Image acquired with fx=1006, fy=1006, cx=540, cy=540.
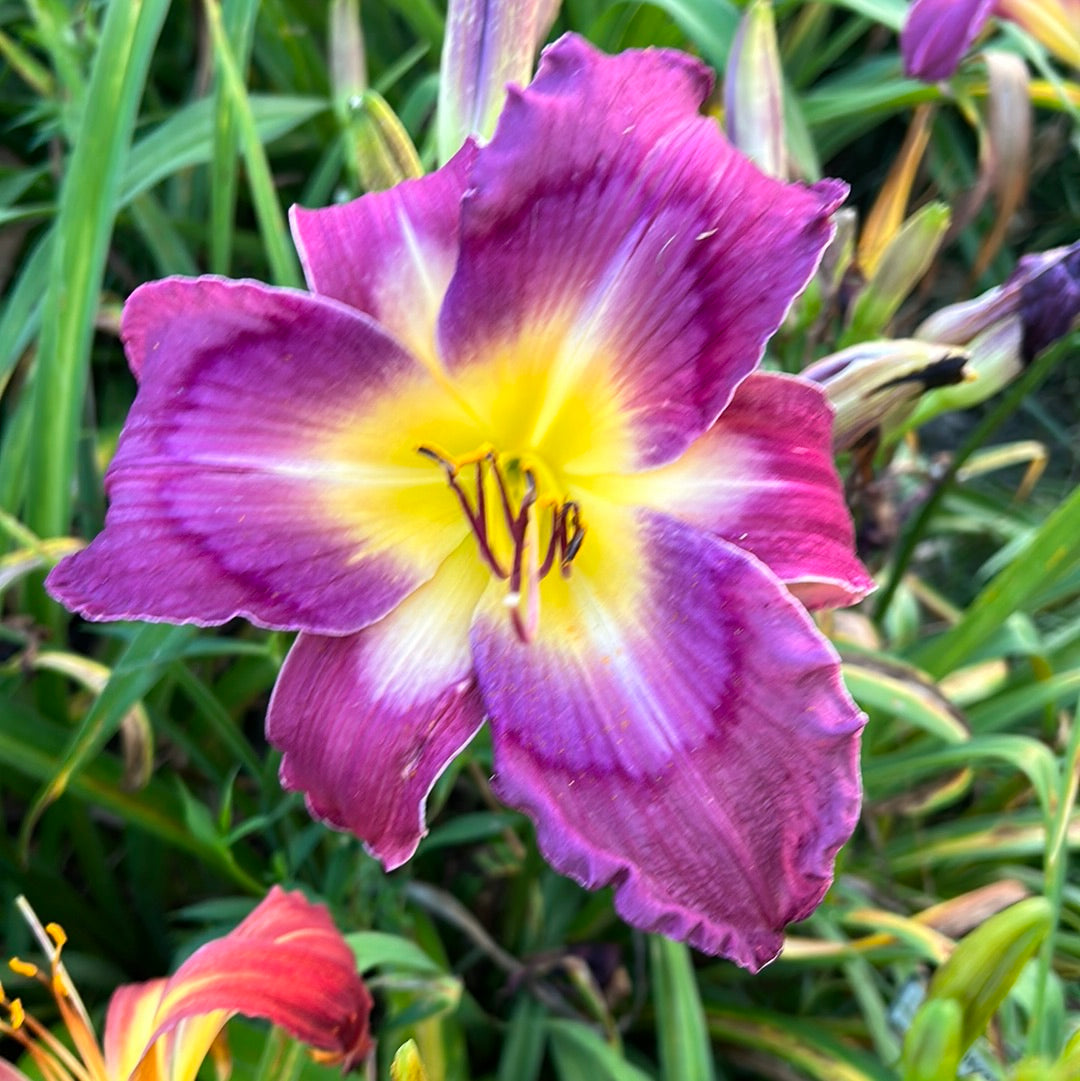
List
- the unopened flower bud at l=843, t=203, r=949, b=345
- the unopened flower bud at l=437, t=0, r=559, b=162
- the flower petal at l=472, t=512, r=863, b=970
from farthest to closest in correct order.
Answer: the unopened flower bud at l=843, t=203, r=949, b=345 → the unopened flower bud at l=437, t=0, r=559, b=162 → the flower petal at l=472, t=512, r=863, b=970

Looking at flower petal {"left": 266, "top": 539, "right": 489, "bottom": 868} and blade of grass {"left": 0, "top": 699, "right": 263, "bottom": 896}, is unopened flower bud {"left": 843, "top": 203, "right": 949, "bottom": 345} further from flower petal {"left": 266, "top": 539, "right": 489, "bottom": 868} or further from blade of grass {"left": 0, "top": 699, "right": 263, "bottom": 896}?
blade of grass {"left": 0, "top": 699, "right": 263, "bottom": 896}

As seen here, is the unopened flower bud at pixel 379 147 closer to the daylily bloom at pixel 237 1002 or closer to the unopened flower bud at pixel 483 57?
the unopened flower bud at pixel 483 57

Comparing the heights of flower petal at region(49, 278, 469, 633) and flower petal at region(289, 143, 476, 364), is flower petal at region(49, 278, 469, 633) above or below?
below

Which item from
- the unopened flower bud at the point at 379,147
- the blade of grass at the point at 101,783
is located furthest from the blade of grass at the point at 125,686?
the unopened flower bud at the point at 379,147

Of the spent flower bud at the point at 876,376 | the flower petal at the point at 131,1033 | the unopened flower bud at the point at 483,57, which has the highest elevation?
the unopened flower bud at the point at 483,57

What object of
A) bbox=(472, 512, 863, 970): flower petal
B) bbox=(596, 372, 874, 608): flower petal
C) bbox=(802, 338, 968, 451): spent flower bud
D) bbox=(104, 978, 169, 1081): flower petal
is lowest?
bbox=(104, 978, 169, 1081): flower petal

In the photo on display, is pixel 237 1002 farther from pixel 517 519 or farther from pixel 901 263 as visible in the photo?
pixel 901 263

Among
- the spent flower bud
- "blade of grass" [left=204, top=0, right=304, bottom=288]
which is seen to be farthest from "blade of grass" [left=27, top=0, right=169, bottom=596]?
the spent flower bud

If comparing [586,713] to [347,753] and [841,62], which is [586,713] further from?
[841,62]
